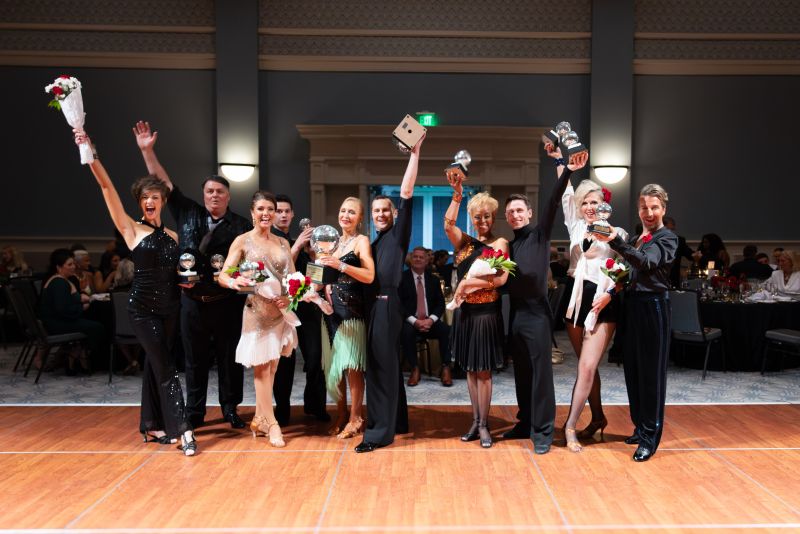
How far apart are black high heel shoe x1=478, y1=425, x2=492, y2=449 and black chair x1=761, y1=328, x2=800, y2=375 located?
→ 3.83 metres

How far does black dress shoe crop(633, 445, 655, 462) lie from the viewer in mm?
4109

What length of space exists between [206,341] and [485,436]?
1.94 m

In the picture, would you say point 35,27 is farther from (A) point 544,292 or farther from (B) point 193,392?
(A) point 544,292

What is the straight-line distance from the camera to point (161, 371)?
4320 millimetres

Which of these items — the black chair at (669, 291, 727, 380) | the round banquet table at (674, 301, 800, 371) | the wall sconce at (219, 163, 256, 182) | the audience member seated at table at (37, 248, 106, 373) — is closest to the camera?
the audience member seated at table at (37, 248, 106, 373)

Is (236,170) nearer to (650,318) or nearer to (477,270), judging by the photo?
(477,270)

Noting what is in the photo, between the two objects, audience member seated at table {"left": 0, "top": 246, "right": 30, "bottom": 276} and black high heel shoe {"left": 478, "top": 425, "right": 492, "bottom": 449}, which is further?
audience member seated at table {"left": 0, "top": 246, "right": 30, "bottom": 276}

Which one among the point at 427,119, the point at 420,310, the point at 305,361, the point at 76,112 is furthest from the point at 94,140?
the point at 305,361

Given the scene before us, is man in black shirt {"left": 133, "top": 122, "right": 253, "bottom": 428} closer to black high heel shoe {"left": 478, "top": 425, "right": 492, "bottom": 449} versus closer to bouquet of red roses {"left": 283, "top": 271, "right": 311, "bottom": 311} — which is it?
bouquet of red roses {"left": 283, "top": 271, "right": 311, "bottom": 311}

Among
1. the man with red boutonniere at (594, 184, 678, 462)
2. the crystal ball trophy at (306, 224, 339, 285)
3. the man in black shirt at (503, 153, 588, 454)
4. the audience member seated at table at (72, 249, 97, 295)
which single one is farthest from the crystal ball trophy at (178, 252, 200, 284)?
the audience member seated at table at (72, 249, 97, 295)

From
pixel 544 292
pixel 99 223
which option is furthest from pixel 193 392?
pixel 99 223

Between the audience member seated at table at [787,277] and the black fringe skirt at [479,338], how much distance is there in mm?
5085

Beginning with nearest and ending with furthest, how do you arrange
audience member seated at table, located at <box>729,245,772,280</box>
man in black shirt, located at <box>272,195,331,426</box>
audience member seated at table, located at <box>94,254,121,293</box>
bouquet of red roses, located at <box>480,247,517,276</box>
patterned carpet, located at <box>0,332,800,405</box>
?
1. bouquet of red roses, located at <box>480,247,517,276</box>
2. man in black shirt, located at <box>272,195,331,426</box>
3. patterned carpet, located at <box>0,332,800,405</box>
4. audience member seated at table, located at <box>94,254,121,293</box>
5. audience member seated at table, located at <box>729,245,772,280</box>

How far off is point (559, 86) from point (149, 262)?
29.0 ft
